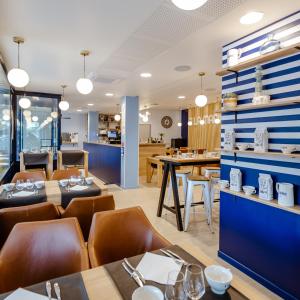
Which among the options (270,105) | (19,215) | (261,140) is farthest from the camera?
(261,140)

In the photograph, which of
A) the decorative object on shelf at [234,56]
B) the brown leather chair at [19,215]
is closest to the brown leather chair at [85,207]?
the brown leather chair at [19,215]

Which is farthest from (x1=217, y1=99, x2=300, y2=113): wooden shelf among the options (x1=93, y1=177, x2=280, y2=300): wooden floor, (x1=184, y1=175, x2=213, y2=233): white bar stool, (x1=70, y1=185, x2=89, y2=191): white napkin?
(x1=70, y1=185, x2=89, y2=191): white napkin

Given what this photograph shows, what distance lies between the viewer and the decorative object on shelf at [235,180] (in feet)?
8.36

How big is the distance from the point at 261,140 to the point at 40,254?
2081mm

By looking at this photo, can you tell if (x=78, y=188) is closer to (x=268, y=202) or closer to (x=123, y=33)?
(x=123, y=33)

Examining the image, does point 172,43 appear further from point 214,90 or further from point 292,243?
point 214,90

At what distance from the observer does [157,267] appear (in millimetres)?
1197

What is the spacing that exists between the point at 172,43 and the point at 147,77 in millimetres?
1774

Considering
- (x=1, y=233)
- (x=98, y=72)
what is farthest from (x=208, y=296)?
(x=98, y=72)

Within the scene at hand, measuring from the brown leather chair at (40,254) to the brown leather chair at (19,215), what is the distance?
0.49 m

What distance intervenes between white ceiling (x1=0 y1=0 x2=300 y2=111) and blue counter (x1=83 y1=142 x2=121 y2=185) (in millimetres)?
2737

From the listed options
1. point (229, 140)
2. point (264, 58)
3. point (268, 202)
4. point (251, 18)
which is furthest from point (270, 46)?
point (268, 202)

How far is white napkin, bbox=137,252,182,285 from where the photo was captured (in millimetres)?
1114

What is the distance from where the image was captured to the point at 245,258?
2.48 metres
